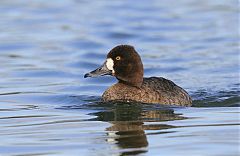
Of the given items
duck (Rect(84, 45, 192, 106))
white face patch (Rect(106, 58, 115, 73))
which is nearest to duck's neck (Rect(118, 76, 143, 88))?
duck (Rect(84, 45, 192, 106))

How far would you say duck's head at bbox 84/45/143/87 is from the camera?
14.7 meters

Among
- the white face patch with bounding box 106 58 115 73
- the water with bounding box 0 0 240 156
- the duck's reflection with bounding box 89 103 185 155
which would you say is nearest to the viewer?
the duck's reflection with bounding box 89 103 185 155

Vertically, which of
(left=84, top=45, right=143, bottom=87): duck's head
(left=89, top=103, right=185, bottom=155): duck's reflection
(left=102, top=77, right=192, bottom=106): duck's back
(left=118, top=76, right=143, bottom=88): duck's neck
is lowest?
(left=89, top=103, right=185, bottom=155): duck's reflection

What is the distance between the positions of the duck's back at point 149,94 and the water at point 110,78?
0.18m

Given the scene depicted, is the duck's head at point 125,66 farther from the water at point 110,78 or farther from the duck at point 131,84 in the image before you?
the water at point 110,78

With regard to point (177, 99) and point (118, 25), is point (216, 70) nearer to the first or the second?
point (177, 99)

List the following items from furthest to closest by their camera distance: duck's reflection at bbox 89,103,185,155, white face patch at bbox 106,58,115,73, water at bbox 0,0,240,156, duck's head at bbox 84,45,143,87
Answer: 1. white face patch at bbox 106,58,115,73
2. duck's head at bbox 84,45,143,87
3. water at bbox 0,0,240,156
4. duck's reflection at bbox 89,103,185,155

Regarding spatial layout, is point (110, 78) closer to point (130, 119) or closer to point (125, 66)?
point (125, 66)

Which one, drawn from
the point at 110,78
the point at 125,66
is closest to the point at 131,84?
the point at 125,66

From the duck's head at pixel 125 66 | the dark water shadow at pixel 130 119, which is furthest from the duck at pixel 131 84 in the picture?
the dark water shadow at pixel 130 119

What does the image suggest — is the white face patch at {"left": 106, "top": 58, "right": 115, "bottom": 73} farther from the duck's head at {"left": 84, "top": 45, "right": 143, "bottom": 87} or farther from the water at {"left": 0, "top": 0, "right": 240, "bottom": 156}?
the water at {"left": 0, "top": 0, "right": 240, "bottom": 156}

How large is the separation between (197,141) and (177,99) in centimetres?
337

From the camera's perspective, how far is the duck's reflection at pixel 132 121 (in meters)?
11.5

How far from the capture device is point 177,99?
1491 cm
